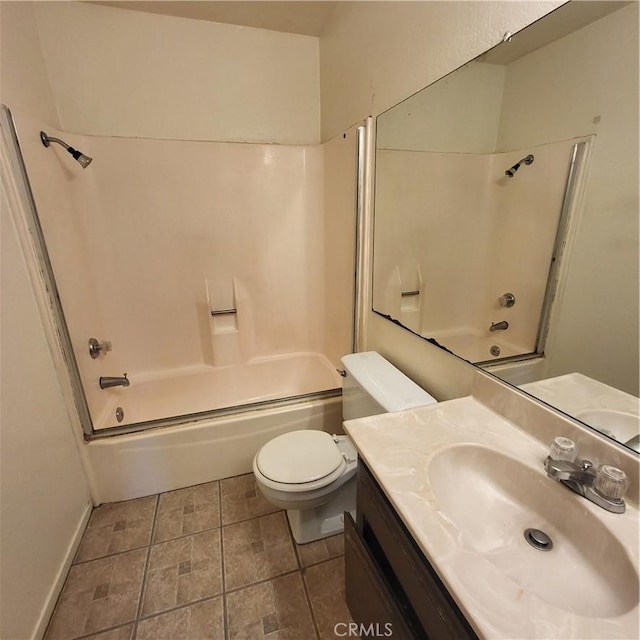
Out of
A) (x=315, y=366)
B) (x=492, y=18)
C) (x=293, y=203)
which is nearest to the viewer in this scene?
(x=492, y=18)

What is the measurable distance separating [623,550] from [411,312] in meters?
0.99

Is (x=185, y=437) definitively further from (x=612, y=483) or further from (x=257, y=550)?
(x=612, y=483)

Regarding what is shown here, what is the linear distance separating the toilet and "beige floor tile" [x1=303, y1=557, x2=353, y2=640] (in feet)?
0.44

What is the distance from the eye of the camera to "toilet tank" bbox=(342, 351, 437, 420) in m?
1.21

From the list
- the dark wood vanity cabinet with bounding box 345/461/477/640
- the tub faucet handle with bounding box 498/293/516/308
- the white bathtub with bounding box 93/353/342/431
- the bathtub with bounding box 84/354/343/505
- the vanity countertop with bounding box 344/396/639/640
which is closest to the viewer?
the vanity countertop with bounding box 344/396/639/640

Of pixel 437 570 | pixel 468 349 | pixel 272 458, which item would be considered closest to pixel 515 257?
pixel 468 349

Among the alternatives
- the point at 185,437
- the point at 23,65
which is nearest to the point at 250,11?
the point at 23,65

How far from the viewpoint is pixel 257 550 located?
1435 mm

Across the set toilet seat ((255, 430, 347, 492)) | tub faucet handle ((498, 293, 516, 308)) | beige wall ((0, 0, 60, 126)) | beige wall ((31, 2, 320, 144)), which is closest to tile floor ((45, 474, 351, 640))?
toilet seat ((255, 430, 347, 492))

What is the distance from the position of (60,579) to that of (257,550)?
2.48 ft

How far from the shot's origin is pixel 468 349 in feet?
3.74

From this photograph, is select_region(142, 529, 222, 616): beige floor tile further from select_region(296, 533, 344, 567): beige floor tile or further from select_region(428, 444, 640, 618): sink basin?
select_region(428, 444, 640, 618): sink basin

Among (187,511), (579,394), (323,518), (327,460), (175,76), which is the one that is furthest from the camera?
(175,76)

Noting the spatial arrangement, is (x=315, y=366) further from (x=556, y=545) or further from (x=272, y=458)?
(x=556, y=545)
